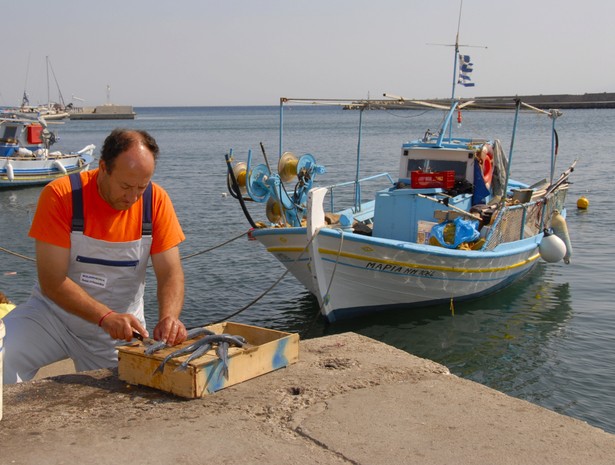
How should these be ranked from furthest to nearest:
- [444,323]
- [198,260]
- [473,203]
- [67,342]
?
[198,260] → [473,203] → [444,323] → [67,342]

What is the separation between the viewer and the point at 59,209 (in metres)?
3.80

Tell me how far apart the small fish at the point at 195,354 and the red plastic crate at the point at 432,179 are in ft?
29.0

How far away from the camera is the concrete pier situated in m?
3.16

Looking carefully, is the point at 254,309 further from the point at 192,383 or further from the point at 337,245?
the point at 192,383

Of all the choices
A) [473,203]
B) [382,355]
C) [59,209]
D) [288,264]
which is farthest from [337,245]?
[59,209]

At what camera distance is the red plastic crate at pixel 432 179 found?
40.2 feet

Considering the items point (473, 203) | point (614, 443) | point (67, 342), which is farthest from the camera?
point (473, 203)

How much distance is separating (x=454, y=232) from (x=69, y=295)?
8500mm

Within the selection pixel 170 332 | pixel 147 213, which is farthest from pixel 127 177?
pixel 170 332

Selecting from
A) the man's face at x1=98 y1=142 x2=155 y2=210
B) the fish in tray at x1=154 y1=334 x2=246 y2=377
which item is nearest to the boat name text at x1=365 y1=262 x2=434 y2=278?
the fish in tray at x1=154 y1=334 x2=246 y2=377

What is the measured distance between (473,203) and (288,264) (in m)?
3.46

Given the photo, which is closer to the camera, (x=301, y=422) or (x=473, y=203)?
(x=301, y=422)

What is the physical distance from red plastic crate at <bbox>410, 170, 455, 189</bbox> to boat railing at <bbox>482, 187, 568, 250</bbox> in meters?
1.09

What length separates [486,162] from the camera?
12.6 metres
